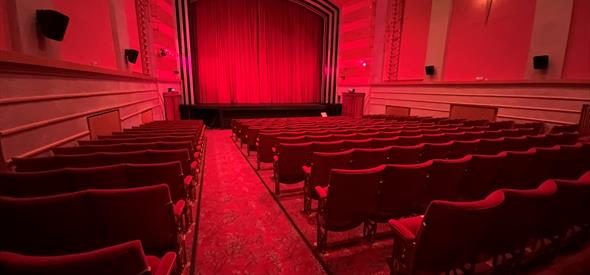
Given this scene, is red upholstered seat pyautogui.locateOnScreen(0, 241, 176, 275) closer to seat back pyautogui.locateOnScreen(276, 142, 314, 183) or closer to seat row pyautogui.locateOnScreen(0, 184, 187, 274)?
seat row pyautogui.locateOnScreen(0, 184, 187, 274)

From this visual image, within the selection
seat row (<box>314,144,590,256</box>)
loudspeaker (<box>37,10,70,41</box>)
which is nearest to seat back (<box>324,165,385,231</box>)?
seat row (<box>314,144,590,256</box>)

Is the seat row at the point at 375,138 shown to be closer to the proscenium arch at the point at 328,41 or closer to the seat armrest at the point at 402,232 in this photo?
the seat armrest at the point at 402,232

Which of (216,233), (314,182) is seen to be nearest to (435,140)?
(314,182)

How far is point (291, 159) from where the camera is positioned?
110 inches

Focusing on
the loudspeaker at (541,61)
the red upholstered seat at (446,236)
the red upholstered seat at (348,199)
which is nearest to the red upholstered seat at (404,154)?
the red upholstered seat at (348,199)

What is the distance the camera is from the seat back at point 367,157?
92.4 inches

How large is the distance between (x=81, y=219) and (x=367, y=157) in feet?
6.94

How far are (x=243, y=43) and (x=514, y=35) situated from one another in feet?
34.7

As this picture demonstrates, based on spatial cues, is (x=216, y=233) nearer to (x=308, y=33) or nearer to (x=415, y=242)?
(x=415, y=242)

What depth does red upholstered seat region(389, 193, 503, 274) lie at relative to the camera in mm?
1083

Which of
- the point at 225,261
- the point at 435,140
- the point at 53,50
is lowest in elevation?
the point at 225,261

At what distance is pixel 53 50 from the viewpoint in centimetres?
336

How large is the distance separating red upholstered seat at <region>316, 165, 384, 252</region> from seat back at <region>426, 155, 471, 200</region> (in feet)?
1.55

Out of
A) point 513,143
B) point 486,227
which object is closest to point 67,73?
point 486,227
